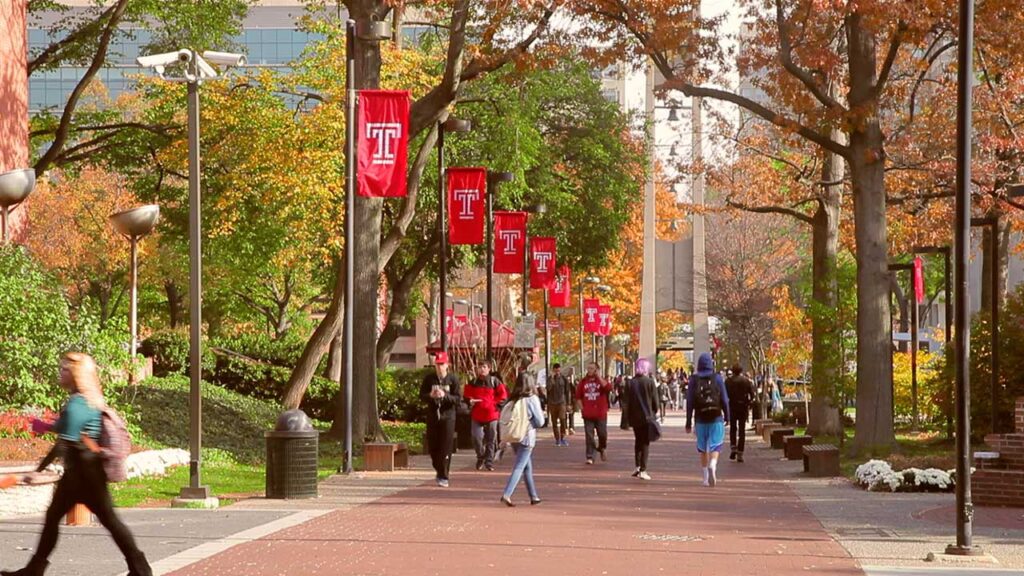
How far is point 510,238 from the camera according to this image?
40.3m

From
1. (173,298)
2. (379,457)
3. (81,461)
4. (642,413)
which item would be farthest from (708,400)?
(173,298)

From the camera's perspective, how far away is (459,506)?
19469mm

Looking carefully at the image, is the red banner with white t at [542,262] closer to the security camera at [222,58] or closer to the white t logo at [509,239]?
the white t logo at [509,239]

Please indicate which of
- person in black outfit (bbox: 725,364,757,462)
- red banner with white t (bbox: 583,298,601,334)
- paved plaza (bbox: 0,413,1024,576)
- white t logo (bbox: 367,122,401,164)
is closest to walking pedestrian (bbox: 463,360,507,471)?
paved plaza (bbox: 0,413,1024,576)

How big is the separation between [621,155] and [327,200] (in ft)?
45.2

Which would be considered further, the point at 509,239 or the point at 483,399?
the point at 509,239

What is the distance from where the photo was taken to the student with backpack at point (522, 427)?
19328 millimetres

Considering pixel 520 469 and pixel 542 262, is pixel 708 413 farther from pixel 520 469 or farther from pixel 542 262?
pixel 542 262

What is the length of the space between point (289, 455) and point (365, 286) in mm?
11272

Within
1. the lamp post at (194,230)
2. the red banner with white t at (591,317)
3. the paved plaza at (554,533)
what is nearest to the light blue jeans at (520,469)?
the paved plaza at (554,533)

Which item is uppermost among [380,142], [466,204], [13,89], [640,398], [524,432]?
[13,89]

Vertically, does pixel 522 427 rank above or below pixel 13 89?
below

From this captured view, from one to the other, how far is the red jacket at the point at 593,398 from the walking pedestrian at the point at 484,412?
245 cm

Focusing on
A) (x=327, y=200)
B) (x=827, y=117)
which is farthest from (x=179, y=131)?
(x=827, y=117)
